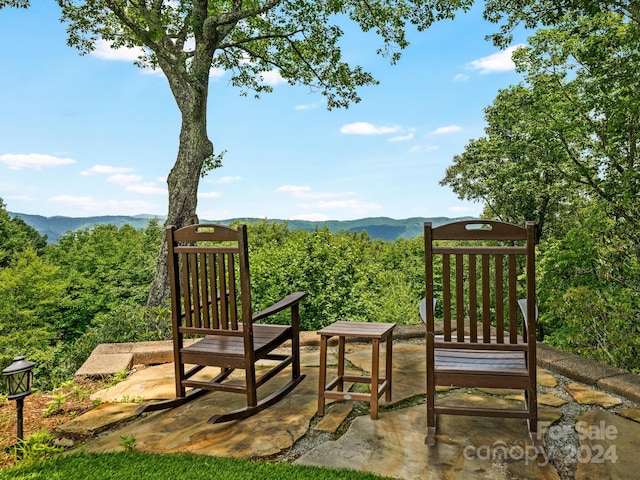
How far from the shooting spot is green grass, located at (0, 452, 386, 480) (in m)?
1.91

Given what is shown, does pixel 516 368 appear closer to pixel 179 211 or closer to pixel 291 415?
pixel 291 415

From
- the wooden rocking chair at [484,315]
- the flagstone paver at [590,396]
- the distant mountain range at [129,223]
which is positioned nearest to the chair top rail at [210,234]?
the wooden rocking chair at [484,315]

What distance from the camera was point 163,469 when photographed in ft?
6.48

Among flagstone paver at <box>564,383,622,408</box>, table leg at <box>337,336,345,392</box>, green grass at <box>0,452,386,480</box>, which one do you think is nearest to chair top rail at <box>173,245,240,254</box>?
table leg at <box>337,336,345,392</box>

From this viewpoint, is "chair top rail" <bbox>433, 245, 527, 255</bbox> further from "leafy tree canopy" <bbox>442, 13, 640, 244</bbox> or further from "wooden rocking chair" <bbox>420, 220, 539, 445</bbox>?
"leafy tree canopy" <bbox>442, 13, 640, 244</bbox>

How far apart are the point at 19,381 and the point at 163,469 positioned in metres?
0.96

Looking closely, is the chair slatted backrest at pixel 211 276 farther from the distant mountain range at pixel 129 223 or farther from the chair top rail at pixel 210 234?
the distant mountain range at pixel 129 223

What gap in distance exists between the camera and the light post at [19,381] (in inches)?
89.6

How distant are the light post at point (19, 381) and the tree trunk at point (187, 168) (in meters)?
3.85

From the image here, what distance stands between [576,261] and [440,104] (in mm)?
5315

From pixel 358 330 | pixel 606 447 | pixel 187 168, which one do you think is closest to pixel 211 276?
pixel 358 330

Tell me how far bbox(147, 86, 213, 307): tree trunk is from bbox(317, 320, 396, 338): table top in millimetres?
4111

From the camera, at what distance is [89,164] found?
44.9ft

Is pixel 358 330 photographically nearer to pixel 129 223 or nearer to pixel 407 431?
pixel 407 431
